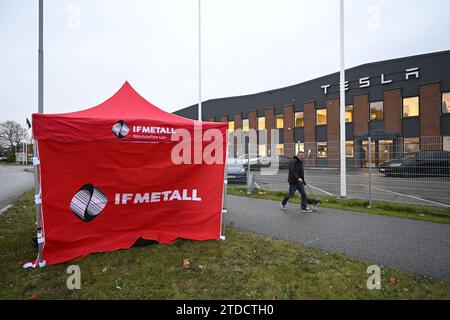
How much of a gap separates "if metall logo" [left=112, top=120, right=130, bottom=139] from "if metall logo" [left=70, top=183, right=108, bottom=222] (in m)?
0.98

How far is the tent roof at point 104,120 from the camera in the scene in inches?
157

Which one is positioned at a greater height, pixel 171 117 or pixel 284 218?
pixel 171 117

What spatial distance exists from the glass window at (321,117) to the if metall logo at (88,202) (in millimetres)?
27463

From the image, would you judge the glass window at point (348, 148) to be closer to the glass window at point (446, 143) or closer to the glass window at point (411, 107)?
the glass window at point (446, 143)

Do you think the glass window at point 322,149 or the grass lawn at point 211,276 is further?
the glass window at point 322,149

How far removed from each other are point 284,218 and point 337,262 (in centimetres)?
282

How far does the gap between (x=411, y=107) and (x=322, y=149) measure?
1780 centimetres

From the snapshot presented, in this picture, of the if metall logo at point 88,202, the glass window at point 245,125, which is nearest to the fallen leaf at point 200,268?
the if metall logo at point 88,202

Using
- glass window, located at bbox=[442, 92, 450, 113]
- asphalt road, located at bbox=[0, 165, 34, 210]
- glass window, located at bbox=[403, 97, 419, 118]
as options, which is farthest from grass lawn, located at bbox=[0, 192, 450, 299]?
glass window, located at bbox=[442, 92, 450, 113]

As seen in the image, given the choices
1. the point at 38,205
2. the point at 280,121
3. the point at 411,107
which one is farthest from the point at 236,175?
the point at 280,121

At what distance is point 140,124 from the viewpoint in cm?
458

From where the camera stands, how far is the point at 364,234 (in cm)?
538
